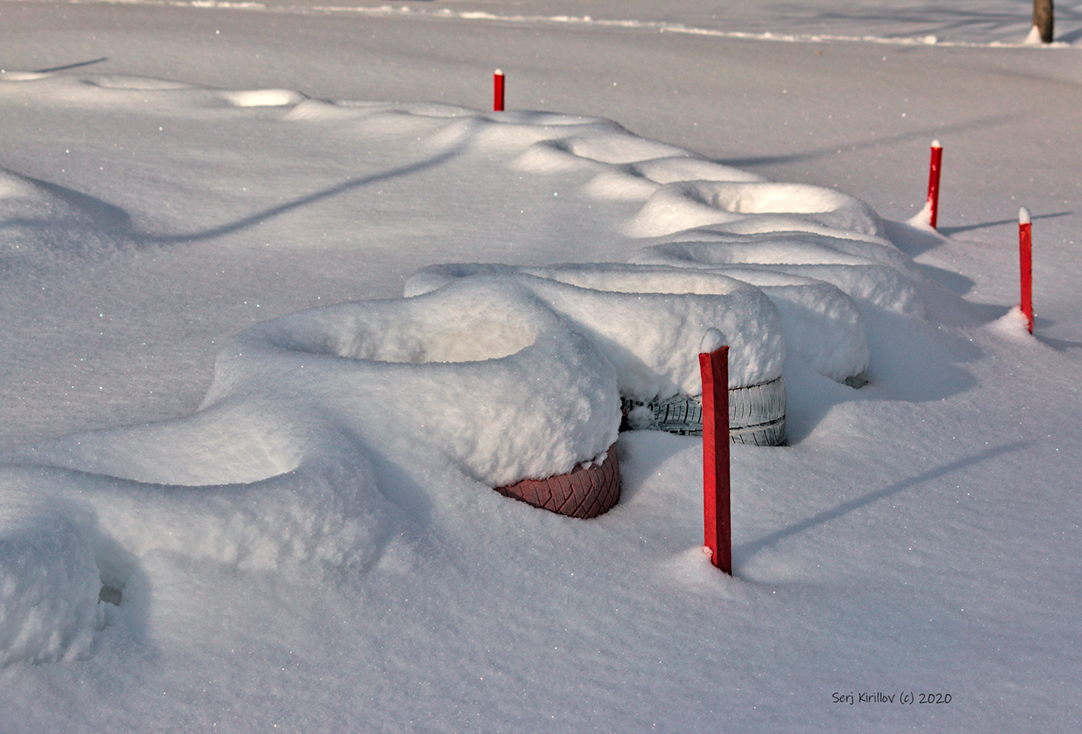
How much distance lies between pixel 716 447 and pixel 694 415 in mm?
871

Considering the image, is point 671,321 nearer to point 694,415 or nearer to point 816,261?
point 694,415

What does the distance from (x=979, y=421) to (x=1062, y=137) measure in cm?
768

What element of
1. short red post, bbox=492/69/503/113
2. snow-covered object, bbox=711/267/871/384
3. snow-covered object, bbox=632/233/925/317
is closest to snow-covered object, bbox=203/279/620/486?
snow-covered object, bbox=711/267/871/384

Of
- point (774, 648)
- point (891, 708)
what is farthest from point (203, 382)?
point (891, 708)

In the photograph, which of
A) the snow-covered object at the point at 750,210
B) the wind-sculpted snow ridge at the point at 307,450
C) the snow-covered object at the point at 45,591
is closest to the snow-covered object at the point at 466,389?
the wind-sculpted snow ridge at the point at 307,450

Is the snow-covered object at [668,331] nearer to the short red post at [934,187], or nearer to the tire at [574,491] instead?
the tire at [574,491]

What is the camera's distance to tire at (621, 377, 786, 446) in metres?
3.64

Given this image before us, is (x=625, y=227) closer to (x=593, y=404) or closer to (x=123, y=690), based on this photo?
(x=593, y=404)

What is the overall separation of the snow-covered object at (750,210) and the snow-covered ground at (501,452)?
0.03 m

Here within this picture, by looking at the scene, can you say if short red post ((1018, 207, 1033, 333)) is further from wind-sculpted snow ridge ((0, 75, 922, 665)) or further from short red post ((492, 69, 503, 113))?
short red post ((492, 69, 503, 113))

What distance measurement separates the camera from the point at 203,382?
418 centimetres

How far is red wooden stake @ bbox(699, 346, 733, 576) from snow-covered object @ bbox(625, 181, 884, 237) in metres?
3.41

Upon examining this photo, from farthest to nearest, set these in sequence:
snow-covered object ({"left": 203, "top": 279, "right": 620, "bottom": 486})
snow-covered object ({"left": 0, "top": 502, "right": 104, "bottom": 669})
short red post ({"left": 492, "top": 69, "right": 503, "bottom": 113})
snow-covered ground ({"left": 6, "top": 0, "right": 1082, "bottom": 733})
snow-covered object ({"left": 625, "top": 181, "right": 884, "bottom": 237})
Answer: short red post ({"left": 492, "top": 69, "right": 503, "bottom": 113})
snow-covered object ({"left": 625, "top": 181, "right": 884, "bottom": 237})
snow-covered object ({"left": 203, "top": 279, "right": 620, "bottom": 486})
snow-covered ground ({"left": 6, "top": 0, "right": 1082, "bottom": 733})
snow-covered object ({"left": 0, "top": 502, "right": 104, "bottom": 669})

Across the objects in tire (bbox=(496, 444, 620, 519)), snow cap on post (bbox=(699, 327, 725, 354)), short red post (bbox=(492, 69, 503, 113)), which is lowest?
tire (bbox=(496, 444, 620, 519))
